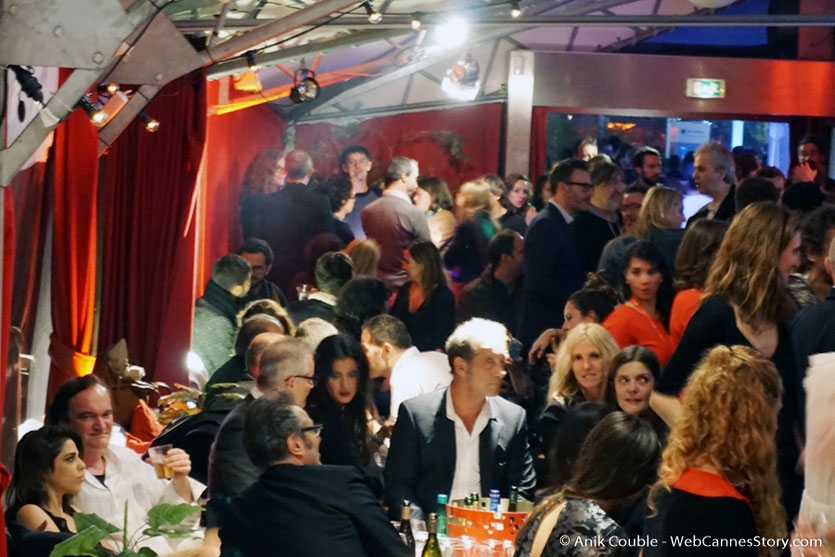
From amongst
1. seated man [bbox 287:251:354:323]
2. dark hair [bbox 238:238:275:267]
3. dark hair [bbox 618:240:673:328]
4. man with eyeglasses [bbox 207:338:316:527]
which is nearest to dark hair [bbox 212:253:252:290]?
seated man [bbox 287:251:354:323]

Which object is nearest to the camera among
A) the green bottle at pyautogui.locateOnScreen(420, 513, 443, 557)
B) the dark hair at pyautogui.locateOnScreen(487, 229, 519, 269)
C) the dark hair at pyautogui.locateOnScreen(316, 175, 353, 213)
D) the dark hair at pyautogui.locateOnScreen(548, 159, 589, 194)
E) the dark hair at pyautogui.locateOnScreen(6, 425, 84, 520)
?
the green bottle at pyautogui.locateOnScreen(420, 513, 443, 557)

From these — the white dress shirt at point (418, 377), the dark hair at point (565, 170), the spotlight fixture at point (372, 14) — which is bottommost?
the white dress shirt at point (418, 377)

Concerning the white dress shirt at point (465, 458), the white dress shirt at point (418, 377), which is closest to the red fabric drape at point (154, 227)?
the white dress shirt at point (418, 377)

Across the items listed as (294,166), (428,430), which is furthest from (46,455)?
(294,166)

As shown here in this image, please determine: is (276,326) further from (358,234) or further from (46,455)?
(358,234)

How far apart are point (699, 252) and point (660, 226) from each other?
1.21 metres

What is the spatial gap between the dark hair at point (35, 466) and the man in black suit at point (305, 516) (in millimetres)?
672

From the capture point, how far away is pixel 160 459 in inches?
189

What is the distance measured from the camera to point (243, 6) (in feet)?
27.8

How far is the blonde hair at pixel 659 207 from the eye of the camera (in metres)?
6.81

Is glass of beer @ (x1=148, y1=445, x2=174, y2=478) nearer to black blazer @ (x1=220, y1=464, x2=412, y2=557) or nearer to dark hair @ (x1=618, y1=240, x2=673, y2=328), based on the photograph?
black blazer @ (x1=220, y1=464, x2=412, y2=557)

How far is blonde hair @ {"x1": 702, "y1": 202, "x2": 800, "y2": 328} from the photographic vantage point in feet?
14.7

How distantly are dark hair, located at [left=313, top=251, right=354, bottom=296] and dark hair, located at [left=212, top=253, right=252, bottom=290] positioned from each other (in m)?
0.44

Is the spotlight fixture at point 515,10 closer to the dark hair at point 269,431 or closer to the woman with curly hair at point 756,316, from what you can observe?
the woman with curly hair at point 756,316
